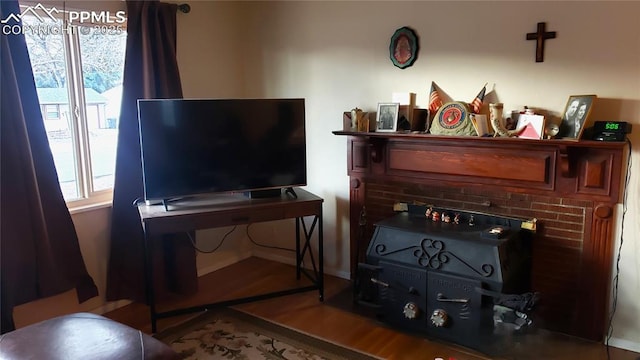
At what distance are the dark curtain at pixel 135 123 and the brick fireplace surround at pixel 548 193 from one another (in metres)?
1.35

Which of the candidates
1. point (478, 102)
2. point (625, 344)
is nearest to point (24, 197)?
point (478, 102)

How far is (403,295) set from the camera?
3.00 metres

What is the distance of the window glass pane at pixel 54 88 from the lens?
9.33 ft

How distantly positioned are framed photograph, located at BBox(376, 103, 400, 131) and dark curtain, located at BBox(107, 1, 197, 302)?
4.45ft

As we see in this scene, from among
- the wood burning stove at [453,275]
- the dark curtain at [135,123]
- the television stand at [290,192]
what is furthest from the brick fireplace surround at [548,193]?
the dark curtain at [135,123]

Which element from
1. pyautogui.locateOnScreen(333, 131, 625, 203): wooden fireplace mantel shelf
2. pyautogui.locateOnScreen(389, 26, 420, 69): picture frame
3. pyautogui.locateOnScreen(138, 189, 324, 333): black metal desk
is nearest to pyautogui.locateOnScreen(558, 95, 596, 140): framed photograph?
pyautogui.locateOnScreen(333, 131, 625, 203): wooden fireplace mantel shelf

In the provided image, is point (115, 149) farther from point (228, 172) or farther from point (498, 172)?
point (498, 172)

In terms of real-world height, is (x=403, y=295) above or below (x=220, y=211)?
below

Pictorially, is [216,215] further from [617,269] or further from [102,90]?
[617,269]

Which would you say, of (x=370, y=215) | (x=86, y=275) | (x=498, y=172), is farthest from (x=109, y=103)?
Answer: (x=498, y=172)

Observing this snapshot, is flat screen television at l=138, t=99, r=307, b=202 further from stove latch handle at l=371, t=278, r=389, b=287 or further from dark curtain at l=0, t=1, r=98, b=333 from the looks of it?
stove latch handle at l=371, t=278, r=389, b=287

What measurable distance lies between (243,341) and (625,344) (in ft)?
6.96

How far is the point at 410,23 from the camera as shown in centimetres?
325

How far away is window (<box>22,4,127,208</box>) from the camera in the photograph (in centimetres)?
290
